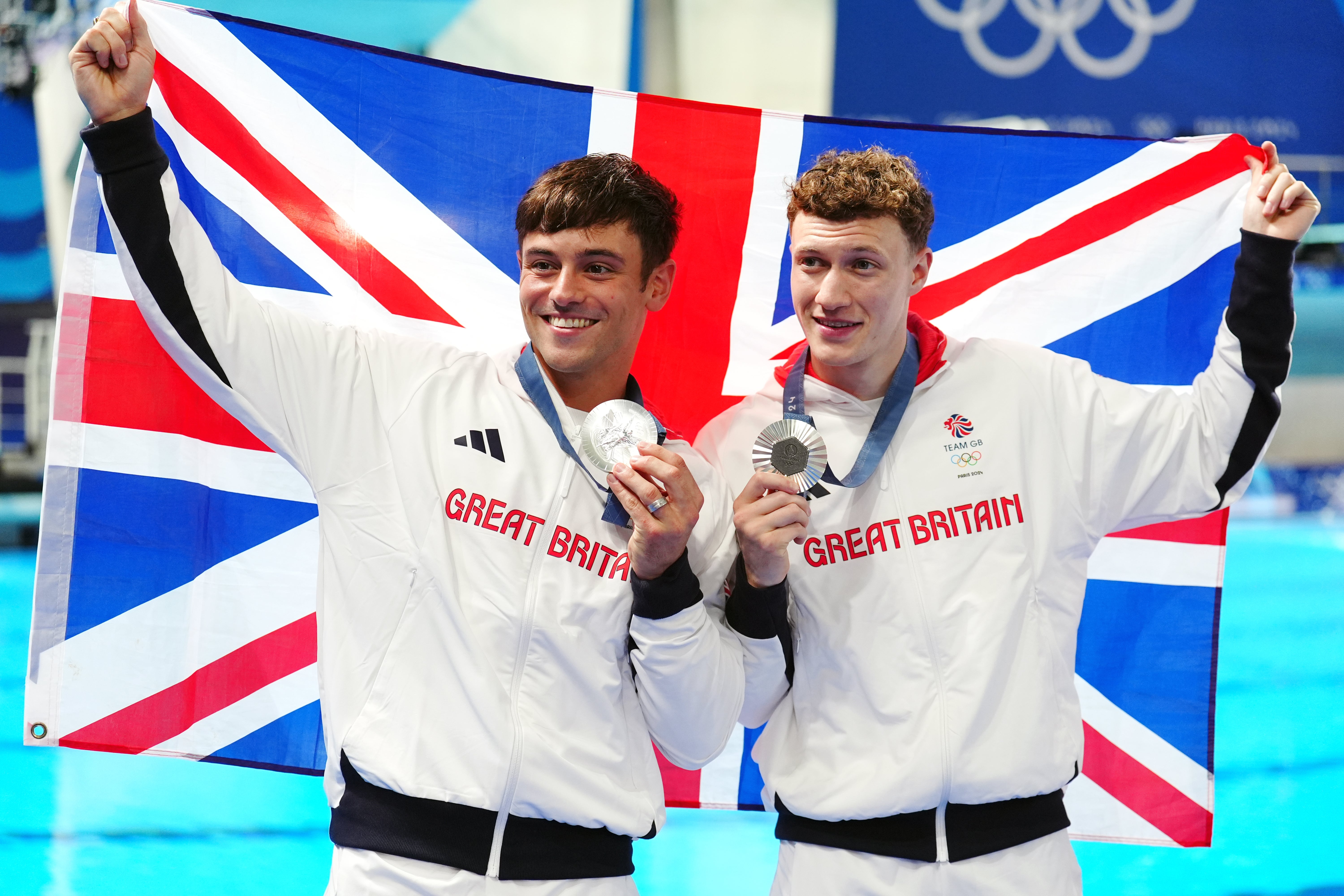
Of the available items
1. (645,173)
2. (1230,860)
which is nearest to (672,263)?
(645,173)

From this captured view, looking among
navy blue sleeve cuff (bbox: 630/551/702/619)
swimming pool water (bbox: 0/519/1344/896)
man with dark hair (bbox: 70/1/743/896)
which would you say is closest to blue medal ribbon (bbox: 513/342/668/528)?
man with dark hair (bbox: 70/1/743/896)

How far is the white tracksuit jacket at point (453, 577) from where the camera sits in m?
1.88

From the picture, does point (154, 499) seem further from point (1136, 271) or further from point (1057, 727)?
→ point (1136, 271)

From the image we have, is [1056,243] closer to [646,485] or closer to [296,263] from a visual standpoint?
[646,485]

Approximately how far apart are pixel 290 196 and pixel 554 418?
1152 millimetres

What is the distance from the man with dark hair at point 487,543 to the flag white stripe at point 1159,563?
144 cm

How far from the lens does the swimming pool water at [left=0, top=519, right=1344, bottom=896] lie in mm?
4012

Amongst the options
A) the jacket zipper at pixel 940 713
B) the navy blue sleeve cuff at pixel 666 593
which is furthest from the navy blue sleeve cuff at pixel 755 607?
the jacket zipper at pixel 940 713

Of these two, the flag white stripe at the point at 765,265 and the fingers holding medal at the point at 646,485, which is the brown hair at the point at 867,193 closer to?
the fingers holding medal at the point at 646,485

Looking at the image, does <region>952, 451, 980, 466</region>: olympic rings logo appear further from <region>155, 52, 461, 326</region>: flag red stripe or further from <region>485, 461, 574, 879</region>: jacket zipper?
<region>155, 52, 461, 326</region>: flag red stripe

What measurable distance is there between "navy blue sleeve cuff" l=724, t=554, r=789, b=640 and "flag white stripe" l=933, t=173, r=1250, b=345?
4.05ft

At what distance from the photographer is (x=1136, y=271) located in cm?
298

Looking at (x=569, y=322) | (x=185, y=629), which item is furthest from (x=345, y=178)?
(x=185, y=629)

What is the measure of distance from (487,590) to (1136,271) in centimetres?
205
